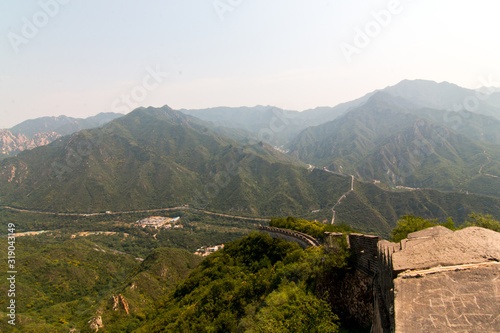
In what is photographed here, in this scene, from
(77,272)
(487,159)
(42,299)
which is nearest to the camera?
(42,299)

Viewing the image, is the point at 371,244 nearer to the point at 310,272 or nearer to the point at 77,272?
the point at 310,272

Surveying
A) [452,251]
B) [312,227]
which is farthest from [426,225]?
[452,251]

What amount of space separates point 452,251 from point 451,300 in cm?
244

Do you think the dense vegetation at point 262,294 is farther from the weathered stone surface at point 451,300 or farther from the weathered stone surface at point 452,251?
the weathered stone surface at point 451,300

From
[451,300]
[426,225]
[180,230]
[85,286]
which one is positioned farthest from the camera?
[180,230]

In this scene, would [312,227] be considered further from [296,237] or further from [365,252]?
[365,252]

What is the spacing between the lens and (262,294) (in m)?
20.4

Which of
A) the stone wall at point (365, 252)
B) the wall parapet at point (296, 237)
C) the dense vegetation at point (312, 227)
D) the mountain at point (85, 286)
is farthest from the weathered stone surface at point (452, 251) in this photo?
the mountain at point (85, 286)

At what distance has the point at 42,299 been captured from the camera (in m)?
57.5

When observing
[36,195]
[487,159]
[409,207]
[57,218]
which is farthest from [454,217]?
[36,195]

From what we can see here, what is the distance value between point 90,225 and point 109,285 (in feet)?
339

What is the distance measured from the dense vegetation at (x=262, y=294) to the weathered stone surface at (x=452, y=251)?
689cm

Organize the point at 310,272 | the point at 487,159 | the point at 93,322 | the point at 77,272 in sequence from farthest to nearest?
the point at 487,159
the point at 77,272
the point at 93,322
the point at 310,272

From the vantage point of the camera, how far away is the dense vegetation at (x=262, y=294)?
12.5m
